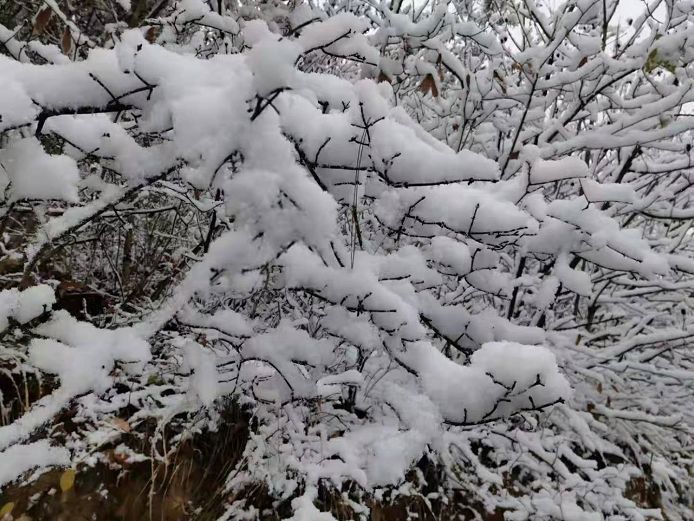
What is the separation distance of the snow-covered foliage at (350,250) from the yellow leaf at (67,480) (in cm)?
6

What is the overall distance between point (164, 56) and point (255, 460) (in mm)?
1754

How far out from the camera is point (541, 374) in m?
0.96

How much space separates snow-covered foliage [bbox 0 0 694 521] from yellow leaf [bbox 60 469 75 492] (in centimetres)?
6

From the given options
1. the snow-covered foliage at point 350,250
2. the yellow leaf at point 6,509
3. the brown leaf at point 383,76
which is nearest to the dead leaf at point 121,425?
the snow-covered foliage at point 350,250

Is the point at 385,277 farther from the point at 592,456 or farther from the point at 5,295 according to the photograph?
the point at 592,456

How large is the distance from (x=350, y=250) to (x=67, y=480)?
1.59 m

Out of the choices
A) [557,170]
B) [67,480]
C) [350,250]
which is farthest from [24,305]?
[67,480]

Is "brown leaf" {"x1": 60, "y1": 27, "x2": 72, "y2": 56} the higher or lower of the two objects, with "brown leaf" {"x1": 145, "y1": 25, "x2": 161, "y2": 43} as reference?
lower

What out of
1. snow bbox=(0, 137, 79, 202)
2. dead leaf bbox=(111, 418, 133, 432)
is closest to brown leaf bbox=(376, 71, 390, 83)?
snow bbox=(0, 137, 79, 202)

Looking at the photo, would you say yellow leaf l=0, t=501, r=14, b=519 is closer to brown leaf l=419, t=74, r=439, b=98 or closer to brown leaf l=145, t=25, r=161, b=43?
brown leaf l=145, t=25, r=161, b=43

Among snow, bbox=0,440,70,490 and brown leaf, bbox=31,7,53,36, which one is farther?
brown leaf, bbox=31,7,53,36

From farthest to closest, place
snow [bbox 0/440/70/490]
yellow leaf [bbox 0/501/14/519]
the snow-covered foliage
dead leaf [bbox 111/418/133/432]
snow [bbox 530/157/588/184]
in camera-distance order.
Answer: dead leaf [bbox 111/418/133/432]
yellow leaf [bbox 0/501/14/519]
snow [bbox 530/157/588/184]
snow [bbox 0/440/70/490]
the snow-covered foliage

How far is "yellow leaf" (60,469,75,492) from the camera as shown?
1950 mm

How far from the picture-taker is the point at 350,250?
1363 millimetres
